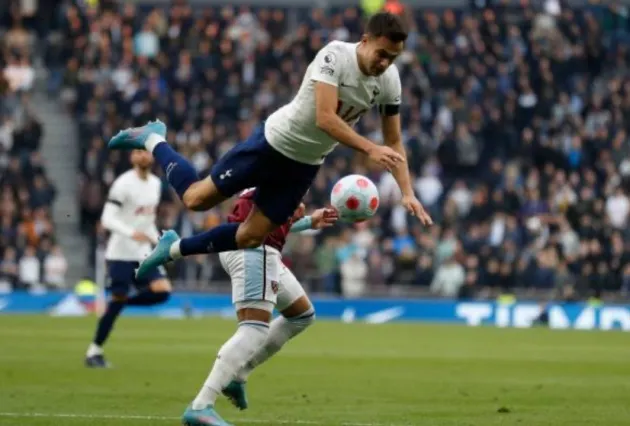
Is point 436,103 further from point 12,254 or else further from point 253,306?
point 253,306

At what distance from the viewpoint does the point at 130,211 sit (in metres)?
20.2

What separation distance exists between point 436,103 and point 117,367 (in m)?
20.6

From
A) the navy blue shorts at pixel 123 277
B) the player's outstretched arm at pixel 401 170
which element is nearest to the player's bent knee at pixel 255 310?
the player's outstretched arm at pixel 401 170

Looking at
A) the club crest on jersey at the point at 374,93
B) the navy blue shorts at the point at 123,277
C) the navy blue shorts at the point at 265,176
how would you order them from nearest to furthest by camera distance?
1. the club crest on jersey at the point at 374,93
2. the navy blue shorts at the point at 265,176
3. the navy blue shorts at the point at 123,277

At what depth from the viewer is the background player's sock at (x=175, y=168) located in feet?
41.1

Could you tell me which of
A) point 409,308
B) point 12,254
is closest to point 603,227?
point 409,308

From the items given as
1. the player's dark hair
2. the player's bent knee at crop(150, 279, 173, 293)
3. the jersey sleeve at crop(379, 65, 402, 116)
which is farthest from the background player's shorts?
the player's bent knee at crop(150, 279, 173, 293)

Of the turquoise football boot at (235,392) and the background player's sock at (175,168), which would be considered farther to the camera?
the turquoise football boot at (235,392)

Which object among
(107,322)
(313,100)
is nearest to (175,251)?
(313,100)

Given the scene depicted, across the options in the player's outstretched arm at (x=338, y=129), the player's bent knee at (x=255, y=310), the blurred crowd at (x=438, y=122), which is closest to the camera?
the player's outstretched arm at (x=338, y=129)

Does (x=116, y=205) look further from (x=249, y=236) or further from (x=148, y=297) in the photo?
(x=249, y=236)

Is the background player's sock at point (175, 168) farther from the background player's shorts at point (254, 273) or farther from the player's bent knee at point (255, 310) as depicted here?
the player's bent knee at point (255, 310)

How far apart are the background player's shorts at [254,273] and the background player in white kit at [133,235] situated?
6.29 metres

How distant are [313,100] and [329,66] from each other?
0.96 ft
